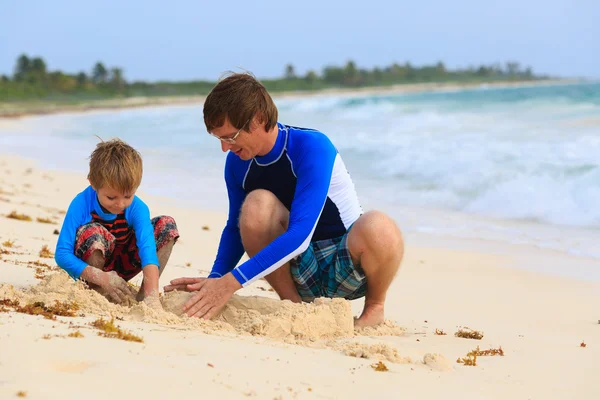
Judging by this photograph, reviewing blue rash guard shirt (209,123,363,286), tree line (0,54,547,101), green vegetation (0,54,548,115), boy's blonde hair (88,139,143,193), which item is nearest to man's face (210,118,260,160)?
blue rash guard shirt (209,123,363,286)

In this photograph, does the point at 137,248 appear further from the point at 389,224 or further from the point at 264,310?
the point at 389,224

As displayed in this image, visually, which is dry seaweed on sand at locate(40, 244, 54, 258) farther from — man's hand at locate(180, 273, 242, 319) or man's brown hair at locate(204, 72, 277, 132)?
man's brown hair at locate(204, 72, 277, 132)

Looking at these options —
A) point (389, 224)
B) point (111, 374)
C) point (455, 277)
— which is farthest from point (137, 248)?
point (455, 277)

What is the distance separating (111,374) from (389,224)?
1894 millimetres

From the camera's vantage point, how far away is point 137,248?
13.4 ft

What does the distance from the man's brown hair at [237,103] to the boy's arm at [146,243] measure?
66cm

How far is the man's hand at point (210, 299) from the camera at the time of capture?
3.60 m

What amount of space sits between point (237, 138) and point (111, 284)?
104cm

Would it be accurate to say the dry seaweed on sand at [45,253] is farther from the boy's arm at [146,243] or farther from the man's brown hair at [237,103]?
the man's brown hair at [237,103]

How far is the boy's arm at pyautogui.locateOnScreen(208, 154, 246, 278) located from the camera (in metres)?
4.06

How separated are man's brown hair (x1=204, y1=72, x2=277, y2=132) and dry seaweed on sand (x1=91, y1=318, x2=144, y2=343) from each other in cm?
112

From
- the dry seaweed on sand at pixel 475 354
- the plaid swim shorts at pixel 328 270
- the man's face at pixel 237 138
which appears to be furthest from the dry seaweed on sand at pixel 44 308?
the dry seaweed on sand at pixel 475 354

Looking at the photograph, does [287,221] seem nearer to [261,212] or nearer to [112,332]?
[261,212]

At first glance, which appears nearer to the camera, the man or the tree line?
the man
